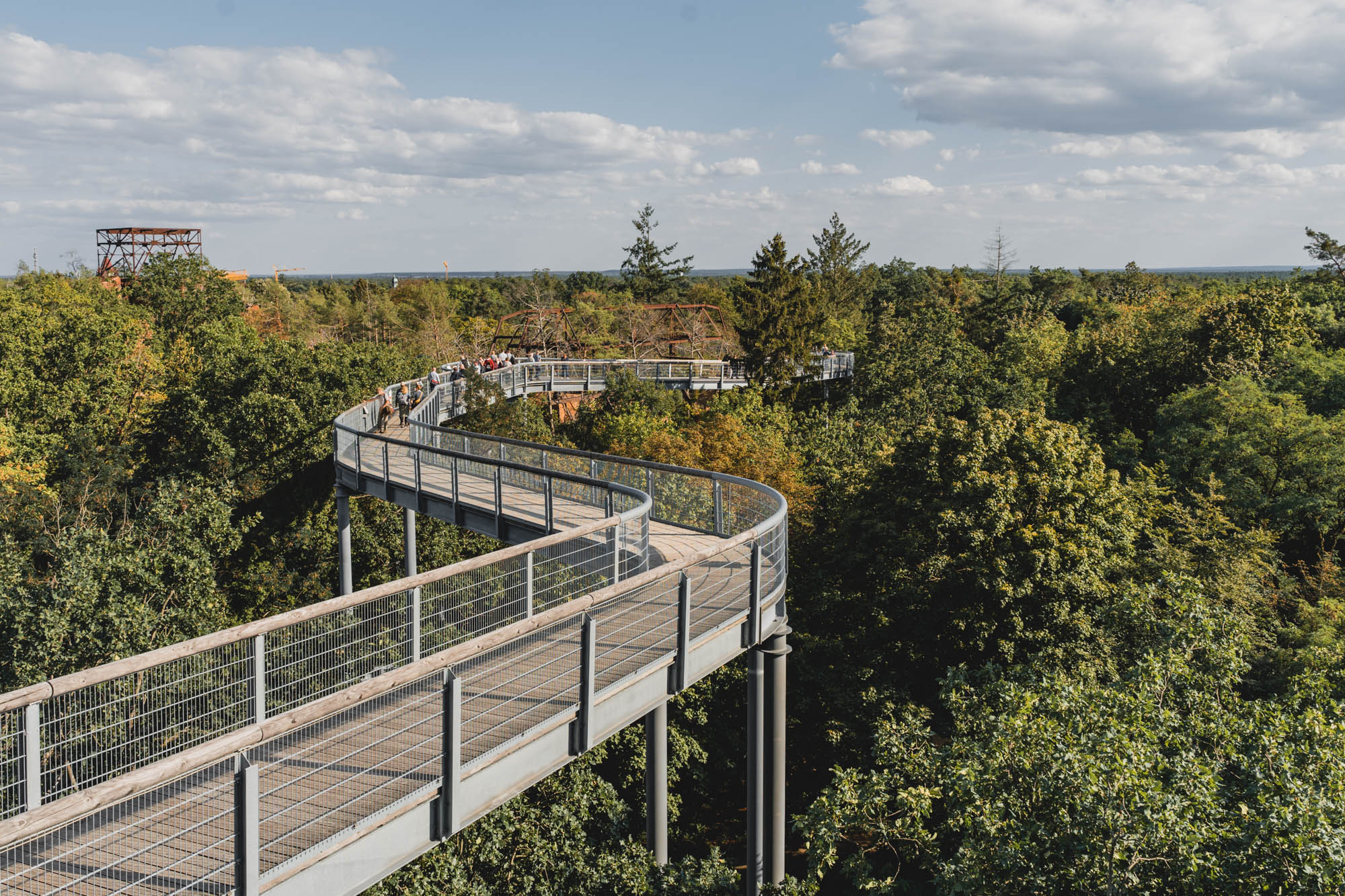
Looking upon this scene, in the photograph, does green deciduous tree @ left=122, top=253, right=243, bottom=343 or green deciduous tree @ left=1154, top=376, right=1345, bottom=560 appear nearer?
green deciduous tree @ left=1154, top=376, right=1345, bottom=560

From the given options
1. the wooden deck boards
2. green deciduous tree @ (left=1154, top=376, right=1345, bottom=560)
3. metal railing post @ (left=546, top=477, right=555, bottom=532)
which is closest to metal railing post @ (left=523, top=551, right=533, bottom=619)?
the wooden deck boards

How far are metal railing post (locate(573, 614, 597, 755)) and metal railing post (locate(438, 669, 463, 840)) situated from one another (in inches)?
42.8

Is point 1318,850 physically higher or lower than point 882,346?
lower

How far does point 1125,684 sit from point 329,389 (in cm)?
2215

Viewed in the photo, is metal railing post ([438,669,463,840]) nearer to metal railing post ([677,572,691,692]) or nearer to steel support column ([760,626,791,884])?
metal railing post ([677,572,691,692])

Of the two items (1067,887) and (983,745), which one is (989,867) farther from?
(983,745)

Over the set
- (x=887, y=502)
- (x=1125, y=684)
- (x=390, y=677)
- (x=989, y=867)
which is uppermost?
(x=390, y=677)

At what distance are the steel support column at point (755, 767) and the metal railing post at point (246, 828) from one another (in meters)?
6.22

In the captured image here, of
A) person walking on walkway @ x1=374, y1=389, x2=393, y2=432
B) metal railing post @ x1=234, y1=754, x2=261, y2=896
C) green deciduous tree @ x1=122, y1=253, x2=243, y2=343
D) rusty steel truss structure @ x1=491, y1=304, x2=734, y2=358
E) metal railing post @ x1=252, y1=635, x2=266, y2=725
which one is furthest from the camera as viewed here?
rusty steel truss structure @ x1=491, y1=304, x2=734, y2=358

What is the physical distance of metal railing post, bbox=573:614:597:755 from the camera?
656cm

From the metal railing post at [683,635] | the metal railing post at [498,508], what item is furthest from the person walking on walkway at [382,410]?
the metal railing post at [683,635]

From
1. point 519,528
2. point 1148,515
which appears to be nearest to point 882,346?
point 1148,515

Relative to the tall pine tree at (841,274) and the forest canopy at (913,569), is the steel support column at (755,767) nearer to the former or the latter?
the forest canopy at (913,569)

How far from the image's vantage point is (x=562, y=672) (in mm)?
7148
